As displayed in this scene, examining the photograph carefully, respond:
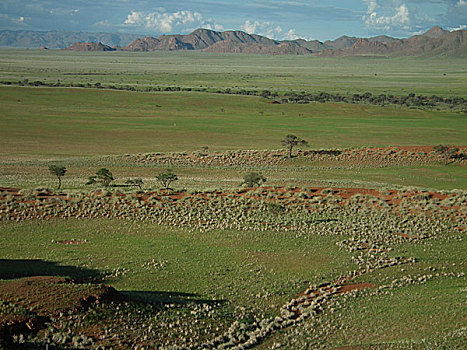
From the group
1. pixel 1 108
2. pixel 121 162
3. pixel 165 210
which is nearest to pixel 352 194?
pixel 165 210

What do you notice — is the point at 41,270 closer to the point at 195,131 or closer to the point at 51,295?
the point at 51,295

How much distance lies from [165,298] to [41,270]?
5577 millimetres

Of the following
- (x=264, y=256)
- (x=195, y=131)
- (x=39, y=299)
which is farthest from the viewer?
(x=195, y=131)

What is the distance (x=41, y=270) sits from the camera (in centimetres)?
1864

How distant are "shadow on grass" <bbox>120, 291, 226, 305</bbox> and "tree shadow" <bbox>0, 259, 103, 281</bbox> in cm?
266

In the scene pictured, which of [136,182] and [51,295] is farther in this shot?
[136,182]

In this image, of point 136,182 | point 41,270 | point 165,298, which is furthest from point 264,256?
point 136,182

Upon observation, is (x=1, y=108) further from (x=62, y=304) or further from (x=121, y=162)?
(x=62, y=304)

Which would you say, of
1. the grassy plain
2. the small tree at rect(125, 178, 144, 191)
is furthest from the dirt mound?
the small tree at rect(125, 178, 144, 191)

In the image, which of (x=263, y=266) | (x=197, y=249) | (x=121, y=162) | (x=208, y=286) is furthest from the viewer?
(x=121, y=162)

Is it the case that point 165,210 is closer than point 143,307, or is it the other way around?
point 143,307

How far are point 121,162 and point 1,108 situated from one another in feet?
162

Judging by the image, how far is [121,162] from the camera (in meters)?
49.5

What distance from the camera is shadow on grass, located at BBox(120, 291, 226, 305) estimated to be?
51.4ft
